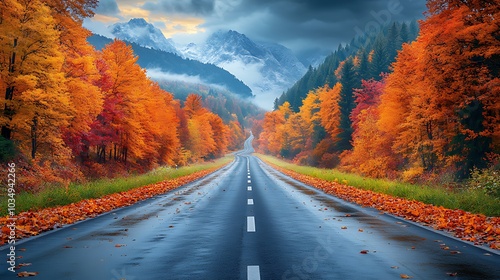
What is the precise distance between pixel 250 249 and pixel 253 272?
1.70m

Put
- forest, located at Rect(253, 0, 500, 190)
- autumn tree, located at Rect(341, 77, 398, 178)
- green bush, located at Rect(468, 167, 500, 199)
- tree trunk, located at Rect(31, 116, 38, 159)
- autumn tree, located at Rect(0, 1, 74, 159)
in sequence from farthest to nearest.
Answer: autumn tree, located at Rect(341, 77, 398, 178) → tree trunk, located at Rect(31, 116, 38, 159) → autumn tree, located at Rect(0, 1, 74, 159) → forest, located at Rect(253, 0, 500, 190) → green bush, located at Rect(468, 167, 500, 199)

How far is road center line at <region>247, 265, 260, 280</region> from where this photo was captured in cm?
583

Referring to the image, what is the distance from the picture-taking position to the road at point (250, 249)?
6.17 m

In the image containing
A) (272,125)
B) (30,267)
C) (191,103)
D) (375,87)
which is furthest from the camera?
(272,125)

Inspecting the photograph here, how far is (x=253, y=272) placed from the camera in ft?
20.0

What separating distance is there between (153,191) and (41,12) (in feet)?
36.7

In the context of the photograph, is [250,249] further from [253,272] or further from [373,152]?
[373,152]

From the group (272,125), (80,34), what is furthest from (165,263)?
(272,125)

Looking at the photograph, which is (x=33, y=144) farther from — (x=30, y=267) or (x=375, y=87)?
(x=375, y=87)

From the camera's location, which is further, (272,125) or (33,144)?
(272,125)

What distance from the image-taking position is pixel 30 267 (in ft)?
21.0

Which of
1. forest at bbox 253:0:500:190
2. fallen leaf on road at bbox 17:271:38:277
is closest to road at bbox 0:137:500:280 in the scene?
fallen leaf on road at bbox 17:271:38:277

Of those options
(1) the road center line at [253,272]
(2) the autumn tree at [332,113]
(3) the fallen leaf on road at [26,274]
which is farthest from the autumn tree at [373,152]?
(3) the fallen leaf on road at [26,274]

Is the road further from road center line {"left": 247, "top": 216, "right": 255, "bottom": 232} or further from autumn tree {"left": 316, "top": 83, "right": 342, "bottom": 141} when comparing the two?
autumn tree {"left": 316, "top": 83, "right": 342, "bottom": 141}
